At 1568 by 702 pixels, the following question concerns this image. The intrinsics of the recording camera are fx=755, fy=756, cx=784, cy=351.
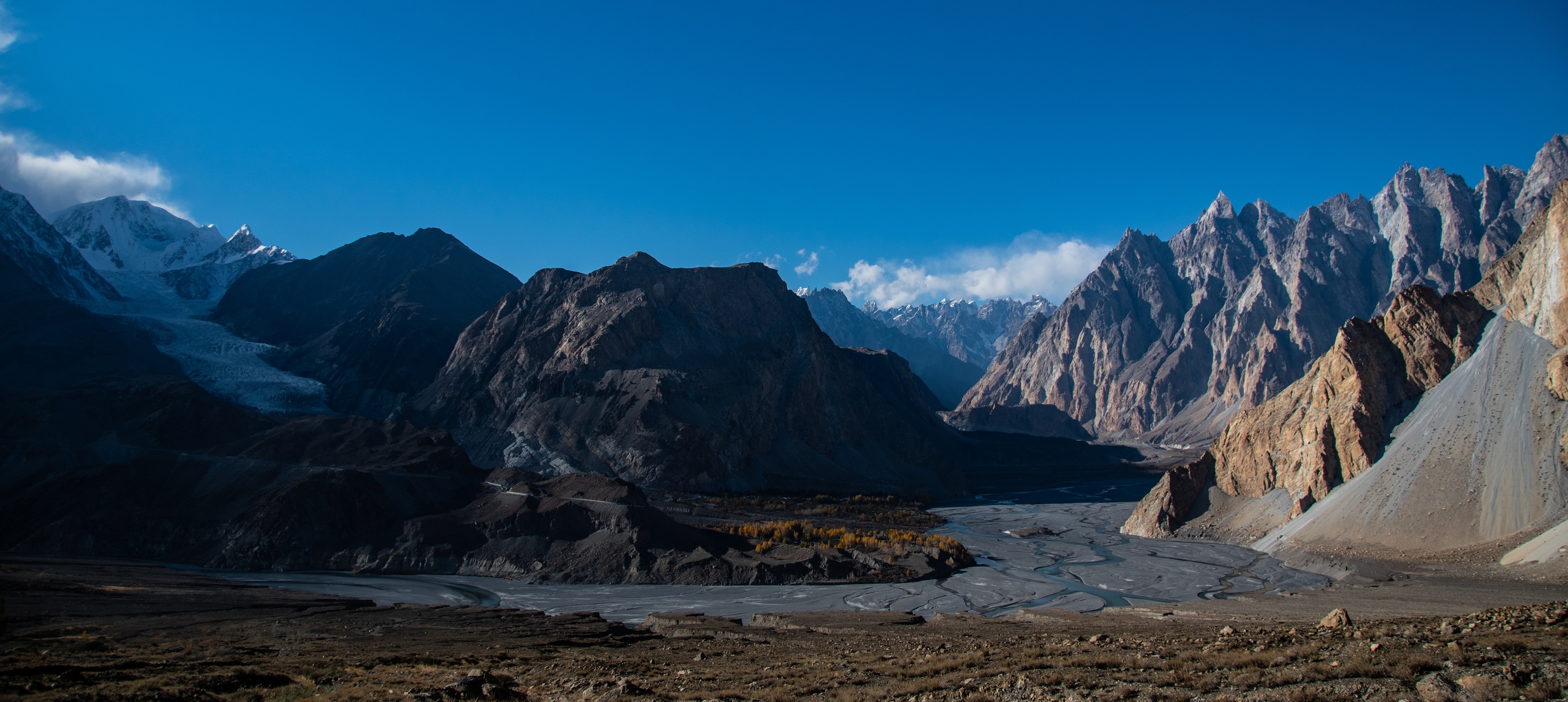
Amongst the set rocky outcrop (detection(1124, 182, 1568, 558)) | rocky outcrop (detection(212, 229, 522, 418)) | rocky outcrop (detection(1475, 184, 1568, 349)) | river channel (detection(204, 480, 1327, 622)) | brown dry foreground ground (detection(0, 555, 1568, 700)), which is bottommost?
river channel (detection(204, 480, 1327, 622))

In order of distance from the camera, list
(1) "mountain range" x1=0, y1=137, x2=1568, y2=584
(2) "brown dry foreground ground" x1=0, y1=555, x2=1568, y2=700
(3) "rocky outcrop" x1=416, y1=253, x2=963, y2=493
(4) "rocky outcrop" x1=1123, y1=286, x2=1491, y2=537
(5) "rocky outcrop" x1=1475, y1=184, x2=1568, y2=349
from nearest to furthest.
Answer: (2) "brown dry foreground ground" x1=0, y1=555, x2=1568, y2=700 → (5) "rocky outcrop" x1=1475, y1=184, x2=1568, y2=349 → (1) "mountain range" x1=0, y1=137, x2=1568, y2=584 → (4) "rocky outcrop" x1=1123, y1=286, x2=1491, y2=537 → (3) "rocky outcrop" x1=416, y1=253, x2=963, y2=493

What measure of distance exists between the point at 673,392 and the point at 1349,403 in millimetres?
87351

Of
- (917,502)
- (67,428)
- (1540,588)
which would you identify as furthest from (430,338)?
(1540,588)

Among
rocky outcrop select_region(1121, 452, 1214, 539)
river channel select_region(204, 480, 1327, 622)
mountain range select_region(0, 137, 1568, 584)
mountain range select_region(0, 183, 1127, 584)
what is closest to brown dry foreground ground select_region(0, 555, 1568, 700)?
river channel select_region(204, 480, 1327, 622)

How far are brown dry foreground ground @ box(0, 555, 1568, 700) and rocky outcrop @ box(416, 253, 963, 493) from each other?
6992 cm

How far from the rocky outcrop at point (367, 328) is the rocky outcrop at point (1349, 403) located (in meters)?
128

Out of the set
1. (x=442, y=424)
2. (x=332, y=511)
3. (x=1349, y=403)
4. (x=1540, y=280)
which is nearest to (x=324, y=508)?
(x=332, y=511)

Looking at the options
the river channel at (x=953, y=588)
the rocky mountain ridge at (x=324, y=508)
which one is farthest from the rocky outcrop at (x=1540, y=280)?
the rocky mountain ridge at (x=324, y=508)

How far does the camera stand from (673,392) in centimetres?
12162

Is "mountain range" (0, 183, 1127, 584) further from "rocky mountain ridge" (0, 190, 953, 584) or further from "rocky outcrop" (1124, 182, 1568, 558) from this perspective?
"rocky outcrop" (1124, 182, 1568, 558)

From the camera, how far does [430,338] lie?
15888 centimetres

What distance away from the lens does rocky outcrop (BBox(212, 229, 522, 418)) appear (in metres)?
147

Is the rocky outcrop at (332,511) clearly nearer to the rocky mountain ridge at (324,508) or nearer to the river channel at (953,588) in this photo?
the rocky mountain ridge at (324,508)

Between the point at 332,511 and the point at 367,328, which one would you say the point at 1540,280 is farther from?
the point at 367,328
